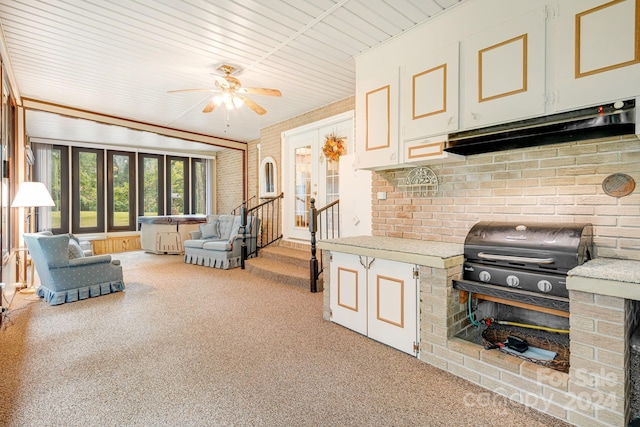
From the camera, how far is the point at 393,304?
8.48 ft

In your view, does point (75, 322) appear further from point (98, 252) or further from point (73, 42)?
point (98, 252)

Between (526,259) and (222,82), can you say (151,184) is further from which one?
(526,259)

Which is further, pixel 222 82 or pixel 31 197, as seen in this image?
pixel 31 197

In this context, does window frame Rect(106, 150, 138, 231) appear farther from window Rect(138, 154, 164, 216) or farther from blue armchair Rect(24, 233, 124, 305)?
blue armchair Rect(24, 233, 124, 305)

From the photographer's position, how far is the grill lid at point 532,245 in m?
1.90

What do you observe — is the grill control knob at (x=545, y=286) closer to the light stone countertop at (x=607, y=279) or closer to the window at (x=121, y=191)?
the light stone countertop at (x=607, y=279)

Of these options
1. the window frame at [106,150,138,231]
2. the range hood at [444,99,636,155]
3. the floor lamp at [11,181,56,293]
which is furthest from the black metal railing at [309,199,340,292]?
the window frame at [106,150,138,231]

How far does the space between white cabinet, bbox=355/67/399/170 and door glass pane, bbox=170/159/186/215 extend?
7359mm

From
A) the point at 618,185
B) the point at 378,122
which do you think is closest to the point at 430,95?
the point at 378,122

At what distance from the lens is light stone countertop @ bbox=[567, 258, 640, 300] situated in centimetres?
153

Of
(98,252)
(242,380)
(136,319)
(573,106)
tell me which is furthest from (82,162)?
(573,106)

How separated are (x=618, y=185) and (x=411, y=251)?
1.39 m

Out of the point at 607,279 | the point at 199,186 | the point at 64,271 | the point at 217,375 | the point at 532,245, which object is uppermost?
the point at 199,186

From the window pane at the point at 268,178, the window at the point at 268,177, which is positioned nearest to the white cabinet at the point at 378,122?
the window at the point at 268,177
